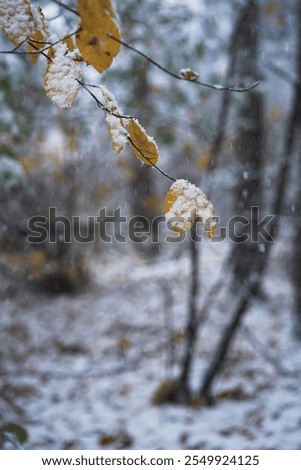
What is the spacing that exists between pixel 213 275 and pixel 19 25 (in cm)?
660

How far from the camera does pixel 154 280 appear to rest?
414 cm

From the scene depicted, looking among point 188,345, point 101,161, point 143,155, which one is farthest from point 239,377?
point 101,161

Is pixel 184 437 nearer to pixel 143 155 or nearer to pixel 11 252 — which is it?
pixel 143 155

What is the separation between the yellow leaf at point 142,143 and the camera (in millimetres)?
954

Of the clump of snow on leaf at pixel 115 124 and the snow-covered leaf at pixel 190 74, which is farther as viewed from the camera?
the snow-covered leaf at pixel 190 74

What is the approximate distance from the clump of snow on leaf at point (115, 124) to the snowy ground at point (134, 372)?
2087 mm

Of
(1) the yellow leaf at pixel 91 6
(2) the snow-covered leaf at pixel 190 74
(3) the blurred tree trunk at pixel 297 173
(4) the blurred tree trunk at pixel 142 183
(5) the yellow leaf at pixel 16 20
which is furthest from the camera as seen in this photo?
(4) the blurred tree trunk at pixel 142 183

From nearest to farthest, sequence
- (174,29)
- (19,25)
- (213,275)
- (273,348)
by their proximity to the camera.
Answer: (19,25), (174,29), (273,348), (213,275)

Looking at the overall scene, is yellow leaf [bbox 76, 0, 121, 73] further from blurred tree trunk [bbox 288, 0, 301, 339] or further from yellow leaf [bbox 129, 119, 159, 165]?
blurred tree trunk [bbox 288, 0, 301, 339]

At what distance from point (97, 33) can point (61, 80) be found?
0.17m

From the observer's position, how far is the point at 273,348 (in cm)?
535

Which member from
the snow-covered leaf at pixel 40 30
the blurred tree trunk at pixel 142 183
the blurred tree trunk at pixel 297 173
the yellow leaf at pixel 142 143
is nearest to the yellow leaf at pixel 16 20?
the snow-covered leaf at pixel 40 30

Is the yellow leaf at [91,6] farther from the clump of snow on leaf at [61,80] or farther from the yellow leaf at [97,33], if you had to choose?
the clump of snow on leaf at [61,80]

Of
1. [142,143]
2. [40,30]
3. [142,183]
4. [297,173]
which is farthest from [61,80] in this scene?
[142,183]
